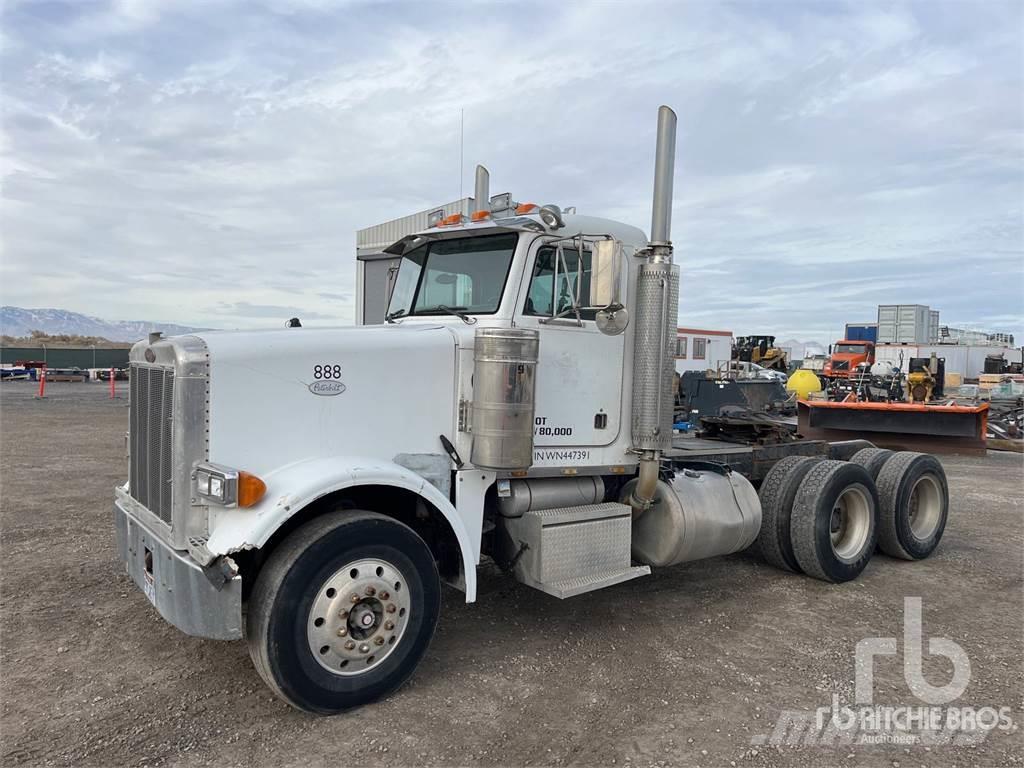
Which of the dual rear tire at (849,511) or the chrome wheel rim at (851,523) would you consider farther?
the chrome wheel rim at (851,523)

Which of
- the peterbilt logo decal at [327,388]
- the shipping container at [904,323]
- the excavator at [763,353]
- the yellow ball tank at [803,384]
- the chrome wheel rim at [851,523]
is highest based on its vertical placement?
the shipping container at [904,323]

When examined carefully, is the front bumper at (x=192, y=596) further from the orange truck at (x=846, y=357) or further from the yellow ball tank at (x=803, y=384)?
the orange truck at (x=846, y=357)

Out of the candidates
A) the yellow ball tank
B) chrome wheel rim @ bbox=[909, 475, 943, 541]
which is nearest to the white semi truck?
chrome wheel rim @ bbox=[909, 475, 943, 541]

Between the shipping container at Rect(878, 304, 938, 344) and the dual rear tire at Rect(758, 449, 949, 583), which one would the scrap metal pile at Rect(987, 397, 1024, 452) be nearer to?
the dual rear tire at Rect(758, 449, 949, 583)

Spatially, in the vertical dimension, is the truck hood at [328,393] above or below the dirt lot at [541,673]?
above

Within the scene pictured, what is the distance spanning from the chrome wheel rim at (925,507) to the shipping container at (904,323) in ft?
146

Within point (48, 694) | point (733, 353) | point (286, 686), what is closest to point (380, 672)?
point (286, 686)

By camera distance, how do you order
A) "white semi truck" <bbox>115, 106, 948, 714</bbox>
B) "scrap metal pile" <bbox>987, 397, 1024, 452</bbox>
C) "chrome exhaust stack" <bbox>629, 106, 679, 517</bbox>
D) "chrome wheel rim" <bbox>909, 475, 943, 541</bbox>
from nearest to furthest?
"white semi truck" <bbox>115, 106, 948, 714</bbox> → "chrome exhaust stack" <bbox>629, 106, 679, 517</bbox> → "chrome wheel rim" <bbox>909, 475, 943, 541</bbox> → "scrap metal pile" <bbox>987, 397, 1024, 452</bbox>

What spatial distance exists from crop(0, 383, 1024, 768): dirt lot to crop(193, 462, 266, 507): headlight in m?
1.13

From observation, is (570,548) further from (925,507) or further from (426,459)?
(925,507)

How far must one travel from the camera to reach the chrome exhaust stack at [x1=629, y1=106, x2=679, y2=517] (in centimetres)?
509

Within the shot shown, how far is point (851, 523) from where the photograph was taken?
6785mm

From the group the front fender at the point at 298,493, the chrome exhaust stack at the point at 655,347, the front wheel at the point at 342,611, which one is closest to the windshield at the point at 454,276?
the chrome exhaust stack at the point at 655,347

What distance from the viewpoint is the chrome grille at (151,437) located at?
3899 mm
